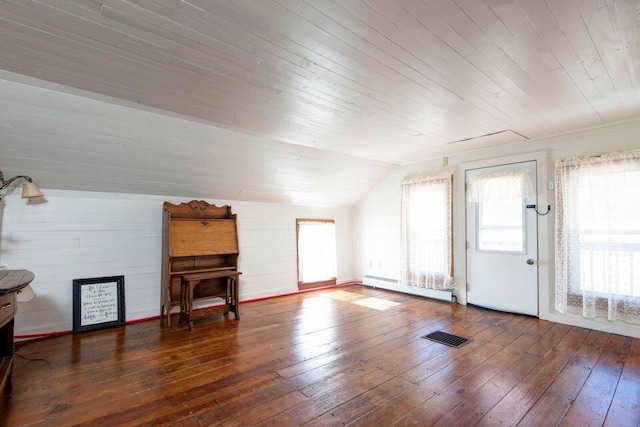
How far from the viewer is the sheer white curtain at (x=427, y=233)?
477 centimetres

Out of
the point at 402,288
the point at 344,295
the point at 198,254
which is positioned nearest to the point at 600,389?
the point at 402,288

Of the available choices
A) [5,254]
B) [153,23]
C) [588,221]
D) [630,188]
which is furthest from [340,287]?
[153,23]

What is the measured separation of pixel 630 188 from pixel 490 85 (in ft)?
7.11

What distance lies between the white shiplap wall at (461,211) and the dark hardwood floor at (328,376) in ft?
2.16

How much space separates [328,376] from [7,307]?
2.26 meters

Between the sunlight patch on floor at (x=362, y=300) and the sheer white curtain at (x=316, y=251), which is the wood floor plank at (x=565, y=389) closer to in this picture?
the sunlight patch on floor at (x=362, y=300)

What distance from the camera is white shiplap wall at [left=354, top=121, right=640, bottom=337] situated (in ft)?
11.5

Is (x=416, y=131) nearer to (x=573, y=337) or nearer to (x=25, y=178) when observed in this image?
(x=573, y=337)

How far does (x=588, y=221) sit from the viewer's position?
3541 mm

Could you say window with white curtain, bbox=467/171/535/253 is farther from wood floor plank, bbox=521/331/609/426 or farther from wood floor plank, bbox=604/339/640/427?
wood floor plank, bbox=604/339/640/427

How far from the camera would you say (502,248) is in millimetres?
4281

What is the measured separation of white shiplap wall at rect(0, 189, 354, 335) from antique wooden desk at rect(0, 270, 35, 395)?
3.80ft

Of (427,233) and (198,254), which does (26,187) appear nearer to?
(198,254)

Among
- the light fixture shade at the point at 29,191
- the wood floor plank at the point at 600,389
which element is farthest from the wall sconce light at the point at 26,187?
the wood floor plank at the point at 600,389
